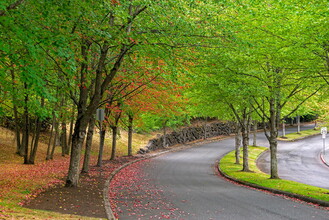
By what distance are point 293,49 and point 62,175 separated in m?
12.4

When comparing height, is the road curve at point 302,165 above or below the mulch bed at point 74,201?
below

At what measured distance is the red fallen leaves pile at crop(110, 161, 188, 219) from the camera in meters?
9.35

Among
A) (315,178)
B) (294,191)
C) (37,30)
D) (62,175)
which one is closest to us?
(37,30)

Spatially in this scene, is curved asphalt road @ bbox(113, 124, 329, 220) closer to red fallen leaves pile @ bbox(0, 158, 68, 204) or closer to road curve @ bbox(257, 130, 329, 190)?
red fallen leaves pile @ bbox(0, 158, 68, 204)

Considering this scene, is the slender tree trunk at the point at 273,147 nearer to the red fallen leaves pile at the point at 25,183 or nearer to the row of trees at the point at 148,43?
the row of trees at the point at 148,43

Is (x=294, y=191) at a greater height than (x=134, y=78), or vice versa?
(x=134, y=78)

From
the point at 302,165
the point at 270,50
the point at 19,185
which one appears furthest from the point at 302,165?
the point at 19,185

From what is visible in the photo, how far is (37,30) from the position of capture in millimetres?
7785

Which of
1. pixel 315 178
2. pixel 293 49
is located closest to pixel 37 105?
pixel 293 49

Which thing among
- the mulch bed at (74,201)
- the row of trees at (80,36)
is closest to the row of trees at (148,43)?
the row of trees at (80,36)

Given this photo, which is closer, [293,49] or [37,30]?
[37,30]

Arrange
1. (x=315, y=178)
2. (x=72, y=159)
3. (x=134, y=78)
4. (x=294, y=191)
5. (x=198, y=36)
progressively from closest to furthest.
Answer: (x=198, y=36) → (x=72, y=159) → (x=294, y=191) → (x=134, y=78) → (x=315, y=178)

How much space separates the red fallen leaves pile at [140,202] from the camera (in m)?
9.35

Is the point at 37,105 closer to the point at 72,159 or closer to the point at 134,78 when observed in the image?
the point at 72,159
